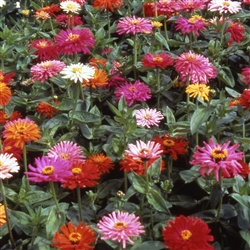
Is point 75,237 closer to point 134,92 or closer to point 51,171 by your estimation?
point 51,171

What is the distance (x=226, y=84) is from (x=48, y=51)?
618mm

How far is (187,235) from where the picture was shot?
1.09 m

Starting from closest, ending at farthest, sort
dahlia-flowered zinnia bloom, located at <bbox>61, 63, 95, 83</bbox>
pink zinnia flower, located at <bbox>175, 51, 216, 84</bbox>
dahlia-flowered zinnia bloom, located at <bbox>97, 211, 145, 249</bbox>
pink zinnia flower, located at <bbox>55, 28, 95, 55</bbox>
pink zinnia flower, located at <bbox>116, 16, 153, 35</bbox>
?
dahlia-flowered zinnia bloom, located at <bbox>97, 211, 145, 249</bbox>, dahlia-flowered zinnia bloom, located at <bbox>61, 63, 95, 83</bbox>, pink zinnia flower, located at <bbox>175, 51, 216, 84</bbox>, pink zinnia flower, located at <bbox>55, 28, 95, 55</bbox>, pink zinnia flower, located at <bbox>116, 16, 153, 35</bbox>

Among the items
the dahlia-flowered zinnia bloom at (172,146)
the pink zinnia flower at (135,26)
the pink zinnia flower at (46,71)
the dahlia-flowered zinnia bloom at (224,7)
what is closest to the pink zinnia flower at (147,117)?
the dahlia-flowered zinnia bloom at (172,146)

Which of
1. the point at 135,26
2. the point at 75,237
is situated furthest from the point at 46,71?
the point at 75,237

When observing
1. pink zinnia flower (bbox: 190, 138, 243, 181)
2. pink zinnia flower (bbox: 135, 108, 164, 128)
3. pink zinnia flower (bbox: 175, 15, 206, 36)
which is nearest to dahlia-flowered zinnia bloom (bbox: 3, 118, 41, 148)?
pink zinnia flower (bbox: 135, 108, 164, 128)

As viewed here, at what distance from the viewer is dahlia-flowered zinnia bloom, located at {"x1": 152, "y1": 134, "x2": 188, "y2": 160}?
140 centimetres

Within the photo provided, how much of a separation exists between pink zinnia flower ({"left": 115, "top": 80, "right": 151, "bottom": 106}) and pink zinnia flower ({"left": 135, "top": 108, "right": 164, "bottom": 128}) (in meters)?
0.11

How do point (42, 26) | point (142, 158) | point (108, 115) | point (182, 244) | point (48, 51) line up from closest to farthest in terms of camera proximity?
point (182, 244)
point (142, 158)
point (108, 115)
point (48, 51)
point (42, 26)

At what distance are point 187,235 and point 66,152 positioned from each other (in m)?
0.41

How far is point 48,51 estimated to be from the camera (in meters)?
1.83

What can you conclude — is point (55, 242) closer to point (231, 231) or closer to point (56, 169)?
point (56, 169)

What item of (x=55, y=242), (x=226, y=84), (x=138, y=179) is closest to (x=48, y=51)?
(x=226, y=84)

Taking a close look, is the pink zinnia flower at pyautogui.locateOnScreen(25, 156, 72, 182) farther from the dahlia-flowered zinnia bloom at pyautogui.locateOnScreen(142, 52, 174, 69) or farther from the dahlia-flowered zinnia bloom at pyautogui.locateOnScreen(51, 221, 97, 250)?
the dahlia-flowered zinnia bloom at pyautogui.locateOnScreen(142, 52, 174, 69)
